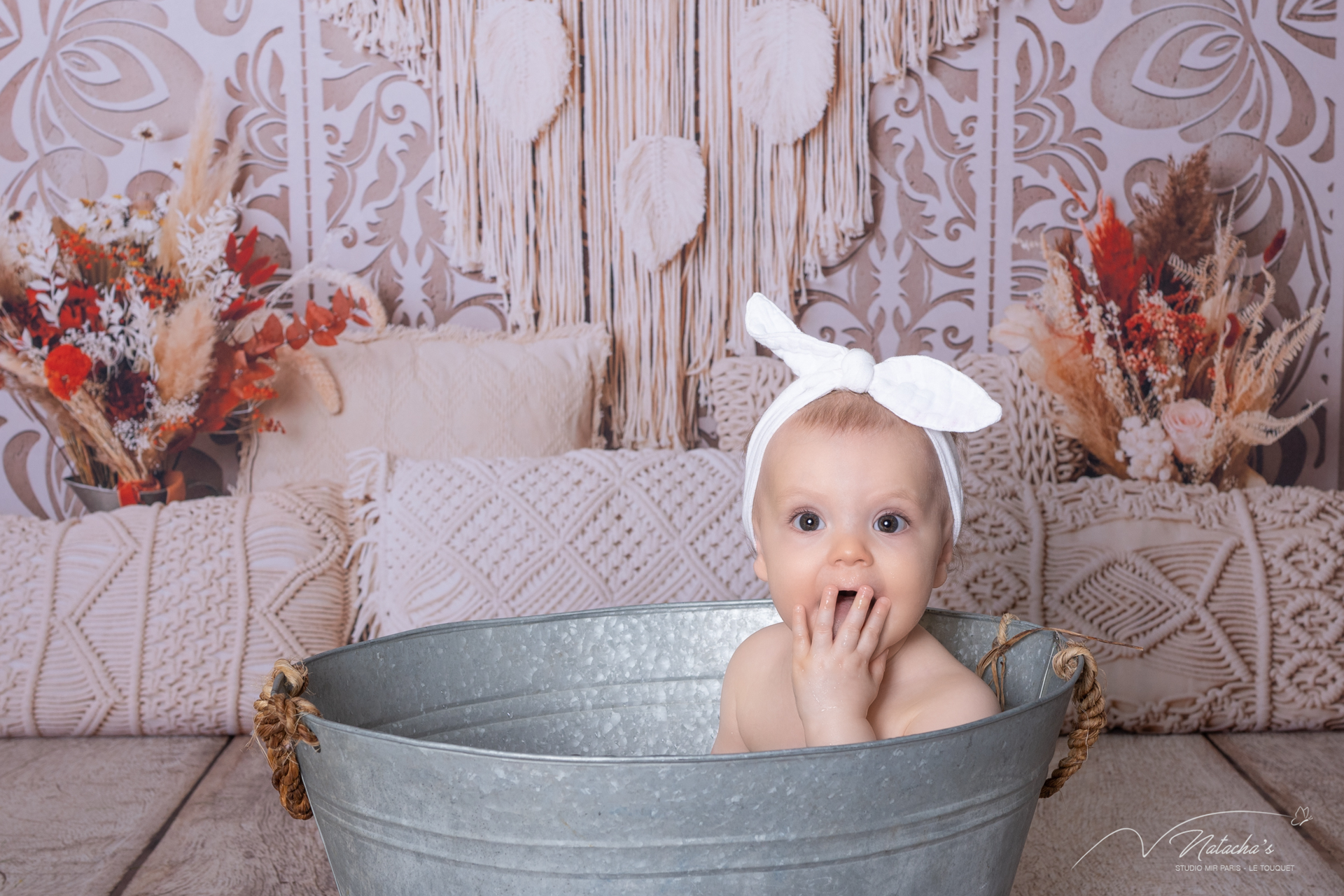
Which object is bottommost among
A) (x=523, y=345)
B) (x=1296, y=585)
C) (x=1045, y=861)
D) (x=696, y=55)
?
(x=1045, y=861)

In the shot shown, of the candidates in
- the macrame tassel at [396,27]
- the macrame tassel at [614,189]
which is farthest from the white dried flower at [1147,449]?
the macrame tassel at [396,27]

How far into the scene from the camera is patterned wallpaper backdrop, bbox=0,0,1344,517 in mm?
1489

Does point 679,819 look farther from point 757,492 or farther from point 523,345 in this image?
point 523,345

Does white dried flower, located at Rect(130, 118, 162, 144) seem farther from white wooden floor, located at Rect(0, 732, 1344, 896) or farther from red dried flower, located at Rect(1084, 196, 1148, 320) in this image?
red dried flower, located at Rect(1084, 196, 1148, 320)

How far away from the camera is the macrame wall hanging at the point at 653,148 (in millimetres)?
1473

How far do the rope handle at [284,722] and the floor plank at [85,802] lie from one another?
0.38 meters

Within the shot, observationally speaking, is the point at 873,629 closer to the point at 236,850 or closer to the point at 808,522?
the point at 808,522

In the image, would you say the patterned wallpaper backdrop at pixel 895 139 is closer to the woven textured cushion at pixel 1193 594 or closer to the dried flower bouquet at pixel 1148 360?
the dried flower bouquet at pixel 1148 360

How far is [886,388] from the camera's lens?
2.02 feet

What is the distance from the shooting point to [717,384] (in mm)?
1367

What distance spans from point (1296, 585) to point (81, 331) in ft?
4.71

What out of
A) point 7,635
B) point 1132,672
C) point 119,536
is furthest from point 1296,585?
point 7,635

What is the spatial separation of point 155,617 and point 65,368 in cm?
32

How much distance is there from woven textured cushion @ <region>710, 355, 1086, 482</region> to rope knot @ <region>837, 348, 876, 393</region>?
647mm
